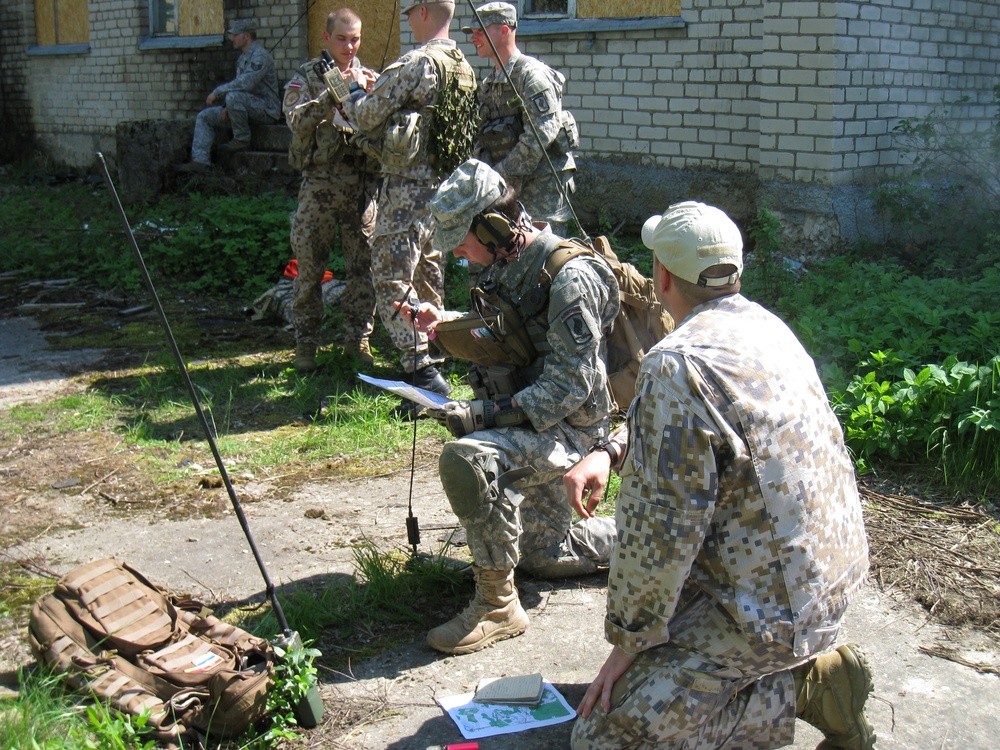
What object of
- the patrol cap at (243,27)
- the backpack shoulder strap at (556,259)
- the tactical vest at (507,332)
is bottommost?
the tactical vest at (507,332)

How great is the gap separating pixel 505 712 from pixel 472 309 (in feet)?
4.58

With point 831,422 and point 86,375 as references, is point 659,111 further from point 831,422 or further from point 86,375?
point 831,422

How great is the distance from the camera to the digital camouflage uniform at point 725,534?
218 cm

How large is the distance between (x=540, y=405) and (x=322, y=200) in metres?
3.32

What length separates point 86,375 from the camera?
639 centimetres

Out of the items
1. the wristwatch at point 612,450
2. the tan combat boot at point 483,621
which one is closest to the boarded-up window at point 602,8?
the wristwatch at point 612,450

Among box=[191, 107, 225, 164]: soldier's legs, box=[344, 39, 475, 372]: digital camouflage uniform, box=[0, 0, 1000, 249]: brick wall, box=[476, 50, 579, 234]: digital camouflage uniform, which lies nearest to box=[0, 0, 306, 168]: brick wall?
box=[191, 107, 225, 164]: soldier's legs

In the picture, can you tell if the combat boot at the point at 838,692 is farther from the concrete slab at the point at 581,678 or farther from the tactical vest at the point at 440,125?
the tactical vest at the point at 440,125

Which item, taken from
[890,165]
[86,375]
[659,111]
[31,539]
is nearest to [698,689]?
[31,539]

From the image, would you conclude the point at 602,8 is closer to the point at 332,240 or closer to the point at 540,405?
the point at 332,240

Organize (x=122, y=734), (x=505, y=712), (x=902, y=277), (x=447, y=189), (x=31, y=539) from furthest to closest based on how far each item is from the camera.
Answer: (x=902, y=277)
(x=31, y=539)
(x=447, y=189)
(x=505, y=712)
(x=122, y=734)

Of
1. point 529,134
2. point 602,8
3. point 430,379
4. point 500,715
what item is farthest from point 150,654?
point 602,8

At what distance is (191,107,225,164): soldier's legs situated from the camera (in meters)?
11.6

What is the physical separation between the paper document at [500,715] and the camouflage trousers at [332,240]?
3.62 meters
